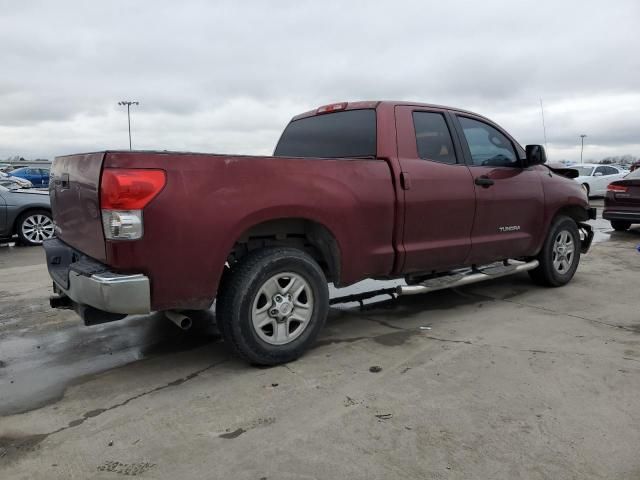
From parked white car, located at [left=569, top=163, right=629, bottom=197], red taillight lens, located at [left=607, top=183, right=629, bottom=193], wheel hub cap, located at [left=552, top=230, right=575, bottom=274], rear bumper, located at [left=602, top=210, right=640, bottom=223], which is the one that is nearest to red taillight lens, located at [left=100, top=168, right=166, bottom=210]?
wheel hub cap, located at [left=552, top=230, right=575, bottom=274]

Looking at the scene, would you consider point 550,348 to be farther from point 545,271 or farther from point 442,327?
point 545,271

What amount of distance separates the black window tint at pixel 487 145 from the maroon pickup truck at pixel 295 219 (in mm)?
17

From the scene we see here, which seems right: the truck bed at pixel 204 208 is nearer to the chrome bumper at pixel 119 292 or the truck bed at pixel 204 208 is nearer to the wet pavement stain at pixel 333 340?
the chrome bumper at pixel 119 292

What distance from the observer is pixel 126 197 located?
3025mm

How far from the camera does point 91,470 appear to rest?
248cm

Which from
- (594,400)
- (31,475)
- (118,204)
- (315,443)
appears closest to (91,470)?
(31,475)

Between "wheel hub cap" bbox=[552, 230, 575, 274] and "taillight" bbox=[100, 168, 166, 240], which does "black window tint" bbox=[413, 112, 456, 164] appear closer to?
"wheel hub cap" bbox=[552, 230, 575, 274]

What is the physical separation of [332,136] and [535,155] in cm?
212

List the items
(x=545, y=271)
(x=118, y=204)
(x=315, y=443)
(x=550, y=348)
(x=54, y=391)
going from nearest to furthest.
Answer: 1. (x=315, y=443)
2. (x=118, y=204)
3. (x=54, y=391)
4. (x=550, y=348)
5. (x=545, y=271)

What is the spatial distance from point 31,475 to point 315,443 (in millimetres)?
1339

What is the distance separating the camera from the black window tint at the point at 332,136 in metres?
4.43

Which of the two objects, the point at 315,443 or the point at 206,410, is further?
the point at 206,410

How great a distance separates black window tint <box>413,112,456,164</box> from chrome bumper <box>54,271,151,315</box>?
2544 millimetres

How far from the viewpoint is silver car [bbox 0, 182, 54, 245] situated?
9.50m
